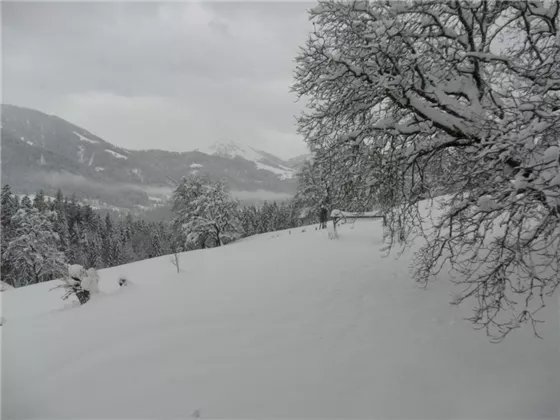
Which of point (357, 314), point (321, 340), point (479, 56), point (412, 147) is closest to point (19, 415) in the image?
point (321, 340)

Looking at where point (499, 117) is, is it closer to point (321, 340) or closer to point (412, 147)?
point (412, 147)

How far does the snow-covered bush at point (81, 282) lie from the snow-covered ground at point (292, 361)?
2.46 meters

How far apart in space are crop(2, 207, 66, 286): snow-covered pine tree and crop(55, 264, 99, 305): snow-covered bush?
79.2 ft

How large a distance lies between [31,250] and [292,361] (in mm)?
36506

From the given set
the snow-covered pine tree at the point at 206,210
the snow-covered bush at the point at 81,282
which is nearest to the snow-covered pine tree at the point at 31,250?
the snow-covered pine tree at the point at 206,210

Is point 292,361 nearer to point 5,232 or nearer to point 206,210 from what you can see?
point 206,210

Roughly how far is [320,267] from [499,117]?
6.18 metres

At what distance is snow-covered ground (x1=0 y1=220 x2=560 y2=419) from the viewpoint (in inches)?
135

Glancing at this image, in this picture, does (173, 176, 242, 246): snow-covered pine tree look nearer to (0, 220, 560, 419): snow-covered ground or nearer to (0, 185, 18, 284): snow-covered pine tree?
(0, 185, 18, 284): snow-covered pine tree

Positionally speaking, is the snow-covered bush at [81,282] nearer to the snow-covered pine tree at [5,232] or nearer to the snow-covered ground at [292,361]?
the snow-covered ground at [292,361]

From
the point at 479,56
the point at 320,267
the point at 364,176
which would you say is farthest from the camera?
the point at 320,267

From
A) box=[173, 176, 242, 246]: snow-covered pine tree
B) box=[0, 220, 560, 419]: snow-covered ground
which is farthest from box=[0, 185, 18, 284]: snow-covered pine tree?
box=[0, 220, 560, 419]: snow-covered ground

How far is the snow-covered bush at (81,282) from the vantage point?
10.0 m

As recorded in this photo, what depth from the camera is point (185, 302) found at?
7629 mm
